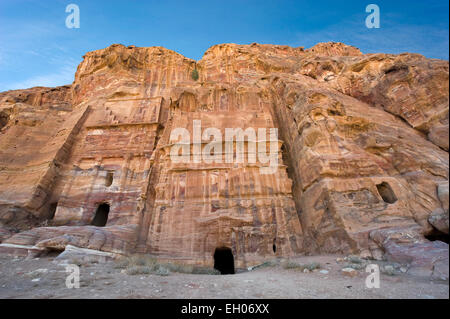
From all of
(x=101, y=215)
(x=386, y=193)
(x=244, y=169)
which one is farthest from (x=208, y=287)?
(x=101, y=215)

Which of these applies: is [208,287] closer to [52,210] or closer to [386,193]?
[386,193]

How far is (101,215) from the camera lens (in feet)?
55.9

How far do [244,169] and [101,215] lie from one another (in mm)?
11423

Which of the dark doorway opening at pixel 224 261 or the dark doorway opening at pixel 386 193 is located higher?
the dark doorway opening at pixel 386 193

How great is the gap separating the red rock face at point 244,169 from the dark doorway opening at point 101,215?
137 millimetres

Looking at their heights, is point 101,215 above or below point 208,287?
above

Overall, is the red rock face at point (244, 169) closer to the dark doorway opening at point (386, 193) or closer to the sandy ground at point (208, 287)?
the dark doorway opening at point (386, 193)

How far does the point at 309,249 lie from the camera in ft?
38.0

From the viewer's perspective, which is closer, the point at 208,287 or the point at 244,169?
the point at 208,287

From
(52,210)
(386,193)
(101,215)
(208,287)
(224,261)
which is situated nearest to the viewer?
(208,287)

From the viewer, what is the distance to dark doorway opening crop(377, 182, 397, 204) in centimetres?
1008

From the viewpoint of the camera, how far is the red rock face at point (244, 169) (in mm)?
10086

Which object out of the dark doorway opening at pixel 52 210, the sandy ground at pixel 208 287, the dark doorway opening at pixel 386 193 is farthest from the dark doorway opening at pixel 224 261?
the dark doorway opening at pixel 52 210
